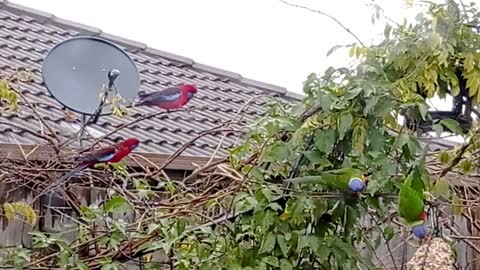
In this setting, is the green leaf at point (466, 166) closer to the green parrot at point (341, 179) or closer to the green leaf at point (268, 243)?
the green parrot at point (341, 179)

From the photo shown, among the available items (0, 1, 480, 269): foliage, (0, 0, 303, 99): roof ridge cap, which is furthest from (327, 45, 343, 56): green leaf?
(0, 0, 303, 99): roof ridge cap

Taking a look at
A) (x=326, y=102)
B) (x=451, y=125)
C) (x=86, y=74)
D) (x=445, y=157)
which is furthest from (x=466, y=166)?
(x=86, y=74)

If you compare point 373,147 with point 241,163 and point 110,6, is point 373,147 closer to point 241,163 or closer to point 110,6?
point 241,163

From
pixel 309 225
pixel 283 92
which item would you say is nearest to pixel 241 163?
pixel 309 225

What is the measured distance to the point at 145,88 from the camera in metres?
4.67

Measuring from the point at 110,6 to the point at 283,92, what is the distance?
5.65 ft

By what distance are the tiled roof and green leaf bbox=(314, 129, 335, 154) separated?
3.48ft

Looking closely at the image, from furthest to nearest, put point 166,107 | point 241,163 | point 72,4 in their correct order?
point 72,4 → point 166,107 → point 241,163

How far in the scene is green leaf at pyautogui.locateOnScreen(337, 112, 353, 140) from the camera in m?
1.98

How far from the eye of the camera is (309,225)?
215 cm

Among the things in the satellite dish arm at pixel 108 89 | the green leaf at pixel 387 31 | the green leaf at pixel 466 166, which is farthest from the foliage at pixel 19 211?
the green leaf at pixel 466 166

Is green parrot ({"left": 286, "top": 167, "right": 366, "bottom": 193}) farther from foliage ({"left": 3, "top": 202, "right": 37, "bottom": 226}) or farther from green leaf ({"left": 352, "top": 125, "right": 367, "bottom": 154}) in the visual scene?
foliage ({"left": 3, "top": 202, "right": 37, "bottom": 226})

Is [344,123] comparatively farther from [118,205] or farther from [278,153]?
[118,205]

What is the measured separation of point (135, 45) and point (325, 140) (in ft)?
12.2
